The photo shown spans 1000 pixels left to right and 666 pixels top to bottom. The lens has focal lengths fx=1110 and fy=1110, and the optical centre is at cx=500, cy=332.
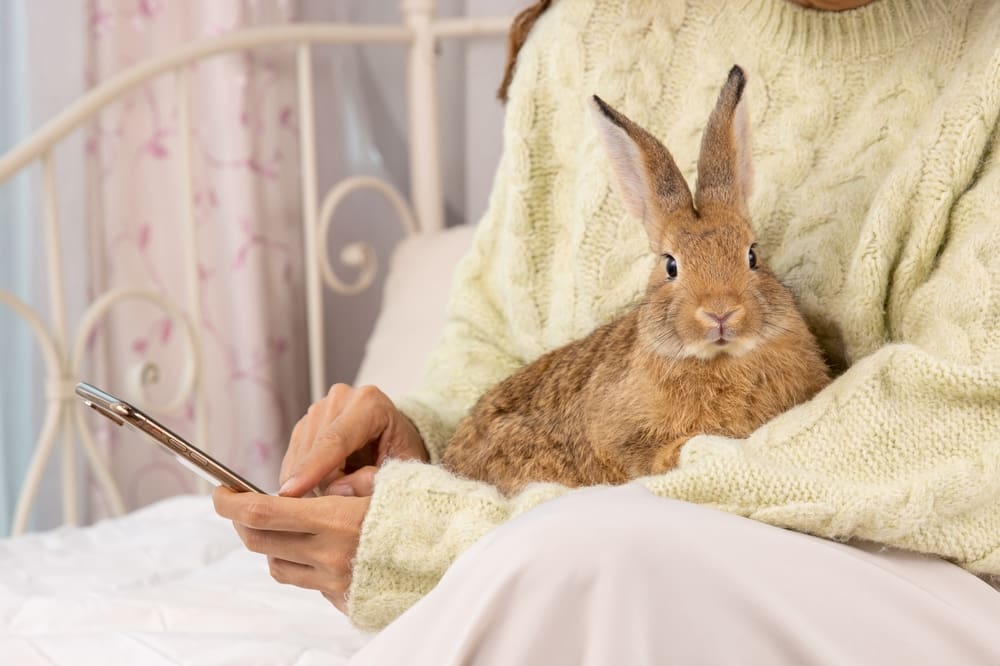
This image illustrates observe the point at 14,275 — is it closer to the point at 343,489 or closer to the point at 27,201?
the point at 27,201

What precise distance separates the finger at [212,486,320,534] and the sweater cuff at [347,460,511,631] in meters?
Answer: 0.06

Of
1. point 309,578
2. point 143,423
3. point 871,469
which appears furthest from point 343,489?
point 871,469

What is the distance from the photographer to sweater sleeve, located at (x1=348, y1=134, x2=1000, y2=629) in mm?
814

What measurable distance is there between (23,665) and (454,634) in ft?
1.72

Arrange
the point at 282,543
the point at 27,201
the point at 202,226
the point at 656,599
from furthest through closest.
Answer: the point at 202,226 < the point at 27,201 < the point at 282,543 < the point at 656,599

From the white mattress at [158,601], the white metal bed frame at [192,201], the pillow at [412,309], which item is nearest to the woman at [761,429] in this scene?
the white mattress at [158,601]

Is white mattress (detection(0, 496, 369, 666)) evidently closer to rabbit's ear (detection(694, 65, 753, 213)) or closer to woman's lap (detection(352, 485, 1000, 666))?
woman's lap (detection(352, 485, 1000, 666))

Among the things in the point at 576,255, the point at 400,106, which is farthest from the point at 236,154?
the point at 576,255

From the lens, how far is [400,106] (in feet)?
7.77

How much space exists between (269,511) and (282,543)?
0.18 ft

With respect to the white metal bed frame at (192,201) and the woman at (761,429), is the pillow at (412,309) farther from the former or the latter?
the woman at (761,429)

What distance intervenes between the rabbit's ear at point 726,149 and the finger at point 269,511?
16.9 inches

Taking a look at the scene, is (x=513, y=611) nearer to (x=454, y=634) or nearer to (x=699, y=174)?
(x=454, y=634)

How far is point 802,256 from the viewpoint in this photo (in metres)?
1.09
